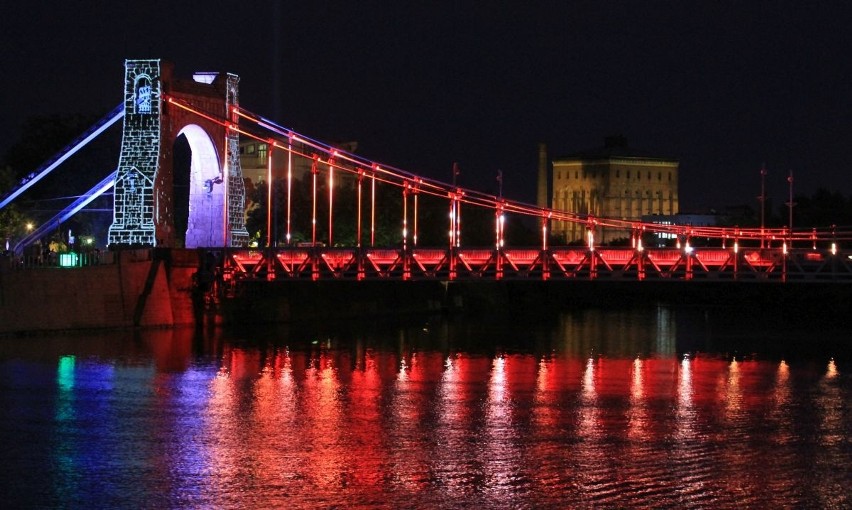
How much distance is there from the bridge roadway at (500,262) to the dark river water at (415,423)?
3020 millimetres

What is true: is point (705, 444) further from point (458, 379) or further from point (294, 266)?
point (294, 266)

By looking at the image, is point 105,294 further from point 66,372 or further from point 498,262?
point 498,262

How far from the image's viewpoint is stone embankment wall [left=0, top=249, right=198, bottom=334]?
59.1 meters

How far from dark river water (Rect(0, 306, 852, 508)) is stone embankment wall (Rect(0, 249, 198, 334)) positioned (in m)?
1.32

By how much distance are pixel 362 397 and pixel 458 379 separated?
19.0 ft

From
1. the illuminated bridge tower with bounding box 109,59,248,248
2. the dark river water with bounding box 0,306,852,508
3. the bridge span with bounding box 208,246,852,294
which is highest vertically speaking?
the illuminated bridge tower with bounding box 109,59,248,248

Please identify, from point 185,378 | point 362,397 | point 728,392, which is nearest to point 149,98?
point 185,378

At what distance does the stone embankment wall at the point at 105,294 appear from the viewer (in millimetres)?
59125

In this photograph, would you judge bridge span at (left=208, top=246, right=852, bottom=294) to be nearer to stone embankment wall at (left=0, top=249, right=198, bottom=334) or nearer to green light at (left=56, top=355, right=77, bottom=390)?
stone embankment wall at (left=0, top=249, right=198, bottom=334)

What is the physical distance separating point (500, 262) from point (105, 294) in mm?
16431

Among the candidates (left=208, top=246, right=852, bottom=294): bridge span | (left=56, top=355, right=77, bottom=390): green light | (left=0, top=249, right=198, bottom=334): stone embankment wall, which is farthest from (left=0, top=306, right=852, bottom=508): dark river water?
(left=208, top=246, right=852, bottom=294): bridge span

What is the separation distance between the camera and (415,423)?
3944cm

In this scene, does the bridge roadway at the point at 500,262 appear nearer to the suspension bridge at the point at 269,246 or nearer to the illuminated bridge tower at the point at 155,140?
the suspension bridge at the point at 269,246

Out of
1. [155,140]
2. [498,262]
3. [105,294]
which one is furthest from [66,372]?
[498,262]
